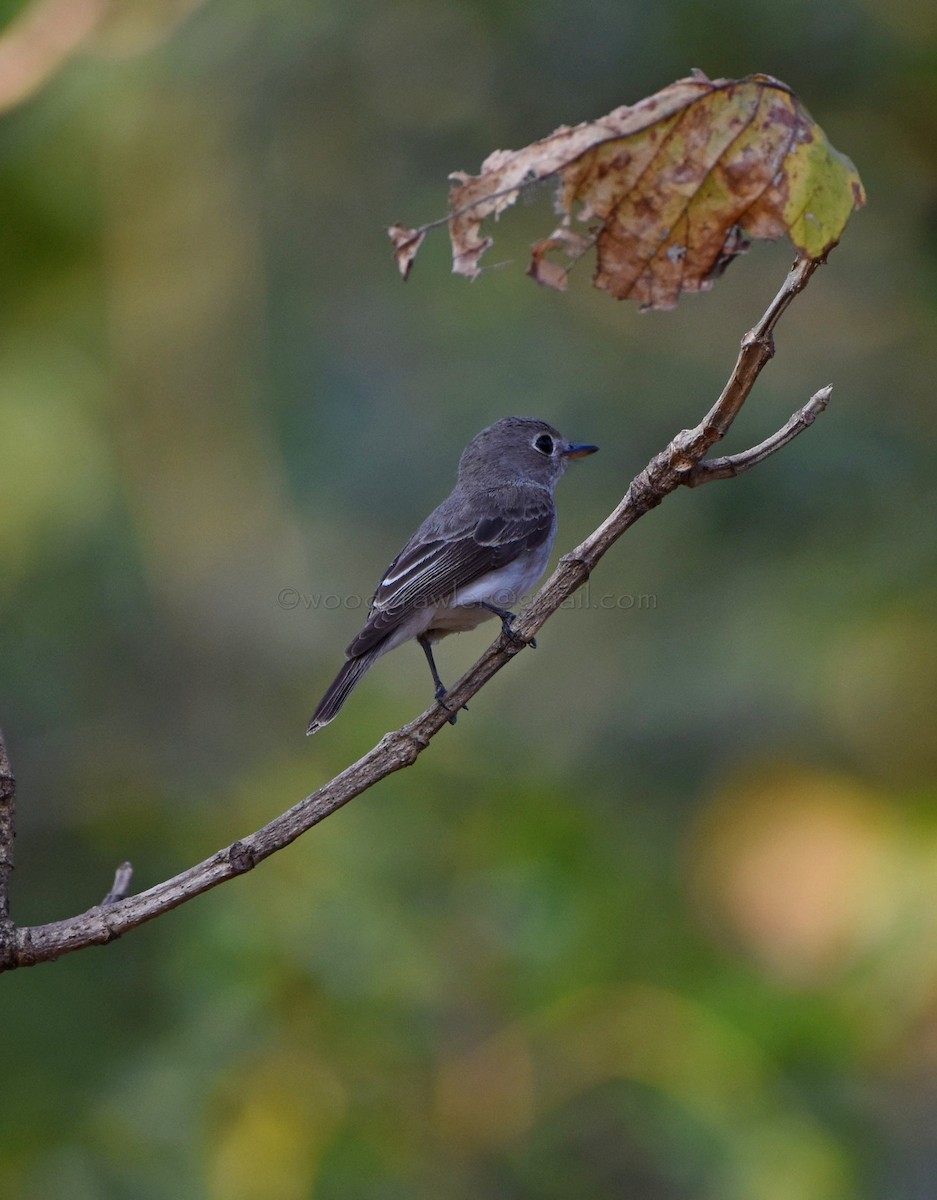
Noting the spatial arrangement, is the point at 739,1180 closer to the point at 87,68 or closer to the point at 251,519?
the point at 251,519

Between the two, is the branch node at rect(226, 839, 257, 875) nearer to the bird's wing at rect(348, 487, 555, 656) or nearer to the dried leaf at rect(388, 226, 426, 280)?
the dried leaf at rect(388, 226, 426, 280)

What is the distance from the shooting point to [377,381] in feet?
22.1

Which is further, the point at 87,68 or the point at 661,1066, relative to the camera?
the point at 87,68

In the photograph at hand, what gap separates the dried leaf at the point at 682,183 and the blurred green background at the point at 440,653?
2811 mm

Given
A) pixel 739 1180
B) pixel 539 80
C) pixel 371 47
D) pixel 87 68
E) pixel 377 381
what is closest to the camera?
pixel 739 1180

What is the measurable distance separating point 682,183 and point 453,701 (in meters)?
1.27

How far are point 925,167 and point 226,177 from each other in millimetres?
3331

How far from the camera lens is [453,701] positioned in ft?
9.02

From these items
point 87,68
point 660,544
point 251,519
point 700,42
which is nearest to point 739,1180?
point 660,544

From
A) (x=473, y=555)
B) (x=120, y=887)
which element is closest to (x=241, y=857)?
(x=120, y=887)

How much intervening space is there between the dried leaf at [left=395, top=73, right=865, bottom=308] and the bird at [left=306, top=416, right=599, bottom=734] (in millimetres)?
2083

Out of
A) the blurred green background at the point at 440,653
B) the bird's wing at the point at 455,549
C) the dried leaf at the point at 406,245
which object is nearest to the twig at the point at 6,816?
the dried leaf at the point at 406,245

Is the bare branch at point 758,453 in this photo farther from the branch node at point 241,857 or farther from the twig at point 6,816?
the twig at point 6,816

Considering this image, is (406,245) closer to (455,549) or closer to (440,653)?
(455,549)
